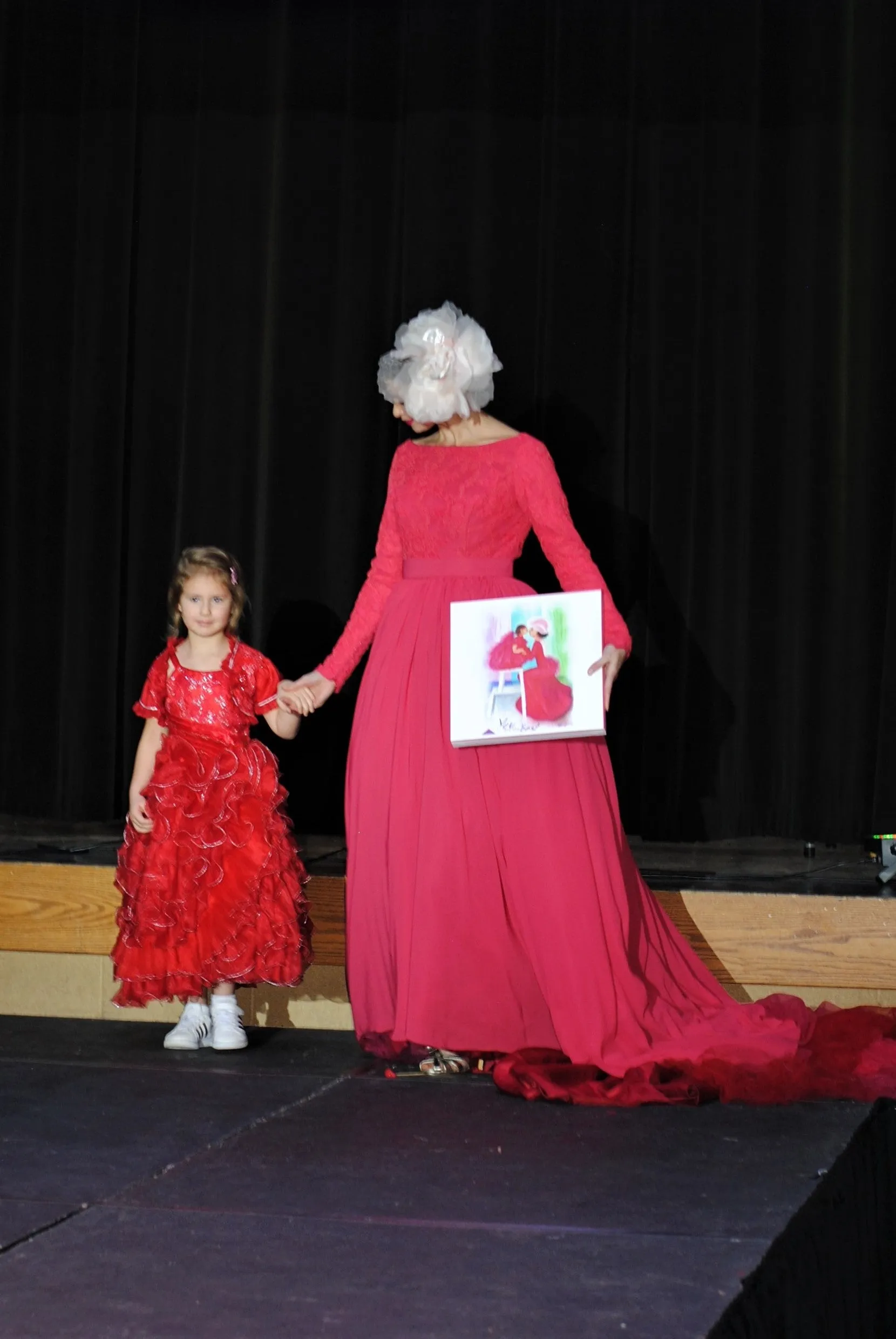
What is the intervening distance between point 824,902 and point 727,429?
4.77ft

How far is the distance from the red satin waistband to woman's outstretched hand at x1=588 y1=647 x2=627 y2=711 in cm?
31

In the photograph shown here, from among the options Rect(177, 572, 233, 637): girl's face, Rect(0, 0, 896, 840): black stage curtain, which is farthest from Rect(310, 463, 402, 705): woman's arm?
Rect(0, 0, 896, 840): black stage curtain

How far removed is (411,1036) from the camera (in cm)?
332

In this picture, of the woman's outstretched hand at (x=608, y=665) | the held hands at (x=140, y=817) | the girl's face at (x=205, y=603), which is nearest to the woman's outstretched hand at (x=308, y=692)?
the girl's face at (x=205, y=603)

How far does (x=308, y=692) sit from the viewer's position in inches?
142

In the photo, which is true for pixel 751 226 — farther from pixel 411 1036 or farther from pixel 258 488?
pixel 411 1036

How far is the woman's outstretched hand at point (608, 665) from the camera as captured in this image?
10.8ft

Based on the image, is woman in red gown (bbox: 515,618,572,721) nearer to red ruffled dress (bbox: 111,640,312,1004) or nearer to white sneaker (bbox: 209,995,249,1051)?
red ruffled dress (bbox: 111,640,312,1004)

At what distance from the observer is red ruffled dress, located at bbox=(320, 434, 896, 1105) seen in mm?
3217

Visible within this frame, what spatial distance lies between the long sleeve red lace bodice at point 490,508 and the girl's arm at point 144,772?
68cm

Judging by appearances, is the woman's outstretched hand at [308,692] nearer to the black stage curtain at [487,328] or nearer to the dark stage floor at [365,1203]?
the dark stage floor at [365,1203]

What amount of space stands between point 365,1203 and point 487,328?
111 inches

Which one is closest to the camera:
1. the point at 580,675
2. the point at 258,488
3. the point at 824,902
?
the point at 580,675

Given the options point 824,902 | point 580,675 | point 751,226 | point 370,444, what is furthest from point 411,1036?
point 751,226
